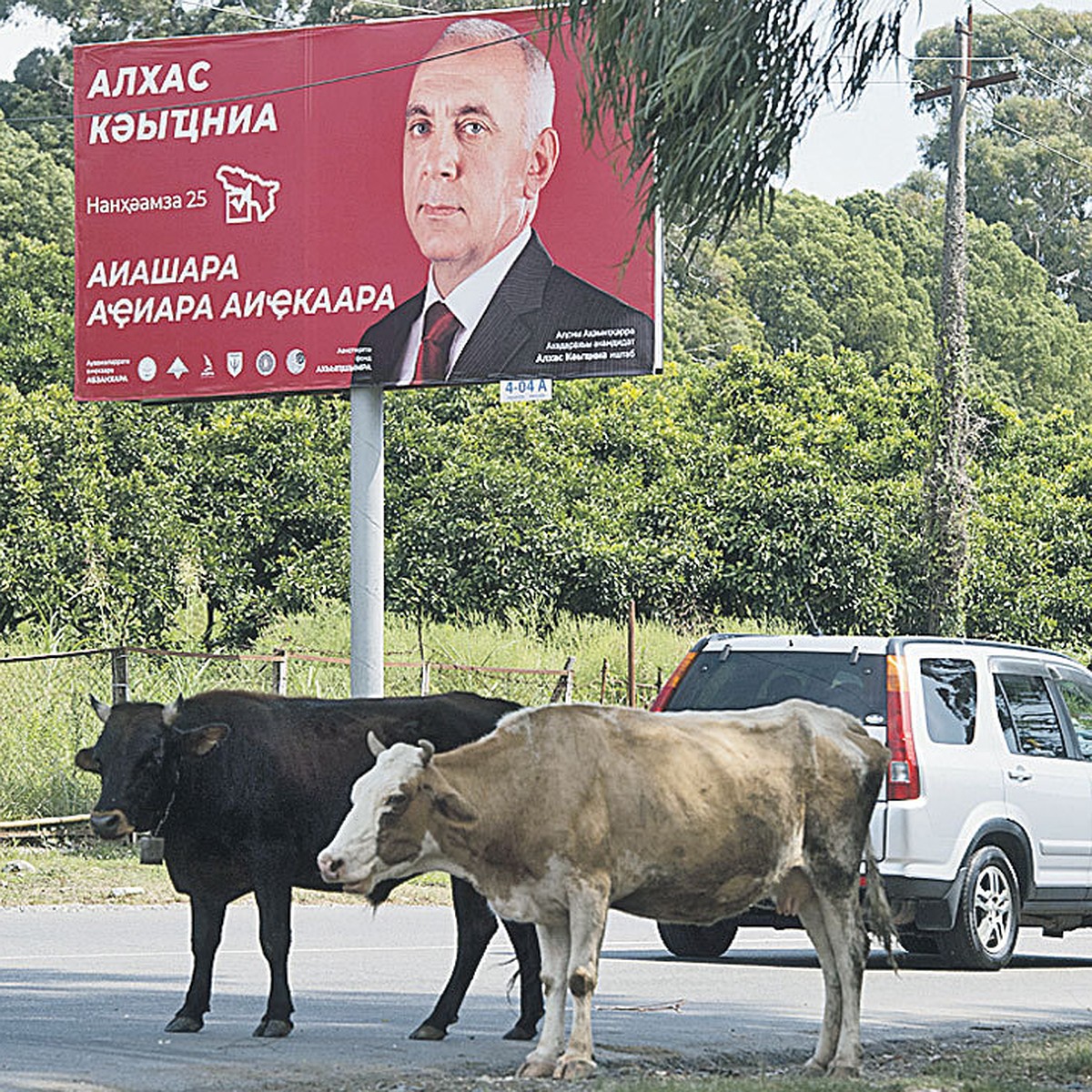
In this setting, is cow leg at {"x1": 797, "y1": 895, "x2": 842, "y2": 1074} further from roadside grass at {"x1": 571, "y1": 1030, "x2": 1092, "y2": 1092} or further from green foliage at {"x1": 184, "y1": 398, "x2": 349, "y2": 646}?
green foliage at {"x1": 184, "y1": 398, "x2": 349, "y2": 646}

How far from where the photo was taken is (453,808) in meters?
8.43

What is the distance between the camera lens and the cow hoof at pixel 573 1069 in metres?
8.32

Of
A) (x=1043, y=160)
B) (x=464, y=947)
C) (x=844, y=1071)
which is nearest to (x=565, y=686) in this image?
(x=464, y=947)

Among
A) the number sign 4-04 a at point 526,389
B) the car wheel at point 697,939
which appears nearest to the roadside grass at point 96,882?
the car wheel at point 697,939

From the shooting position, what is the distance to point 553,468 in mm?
30375

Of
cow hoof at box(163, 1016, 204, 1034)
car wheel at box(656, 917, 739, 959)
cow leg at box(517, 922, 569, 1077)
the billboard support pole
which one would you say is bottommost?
car wheel at box(656, 917, 739, 959)

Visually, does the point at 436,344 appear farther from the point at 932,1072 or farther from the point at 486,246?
the point at 932,1072

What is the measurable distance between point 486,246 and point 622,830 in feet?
38.4

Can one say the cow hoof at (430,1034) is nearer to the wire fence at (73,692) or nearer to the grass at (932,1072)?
the grass at (932,1072)

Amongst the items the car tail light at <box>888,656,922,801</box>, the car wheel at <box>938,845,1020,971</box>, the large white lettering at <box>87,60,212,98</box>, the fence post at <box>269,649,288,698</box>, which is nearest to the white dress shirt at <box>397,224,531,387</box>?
the large white lettering at <box>87,60,212,98</box>

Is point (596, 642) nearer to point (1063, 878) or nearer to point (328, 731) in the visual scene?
point (1063, 878)

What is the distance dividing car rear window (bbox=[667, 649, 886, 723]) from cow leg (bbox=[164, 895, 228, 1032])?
414cm

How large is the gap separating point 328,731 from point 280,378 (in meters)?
10.6

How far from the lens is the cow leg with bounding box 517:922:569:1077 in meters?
8.44
